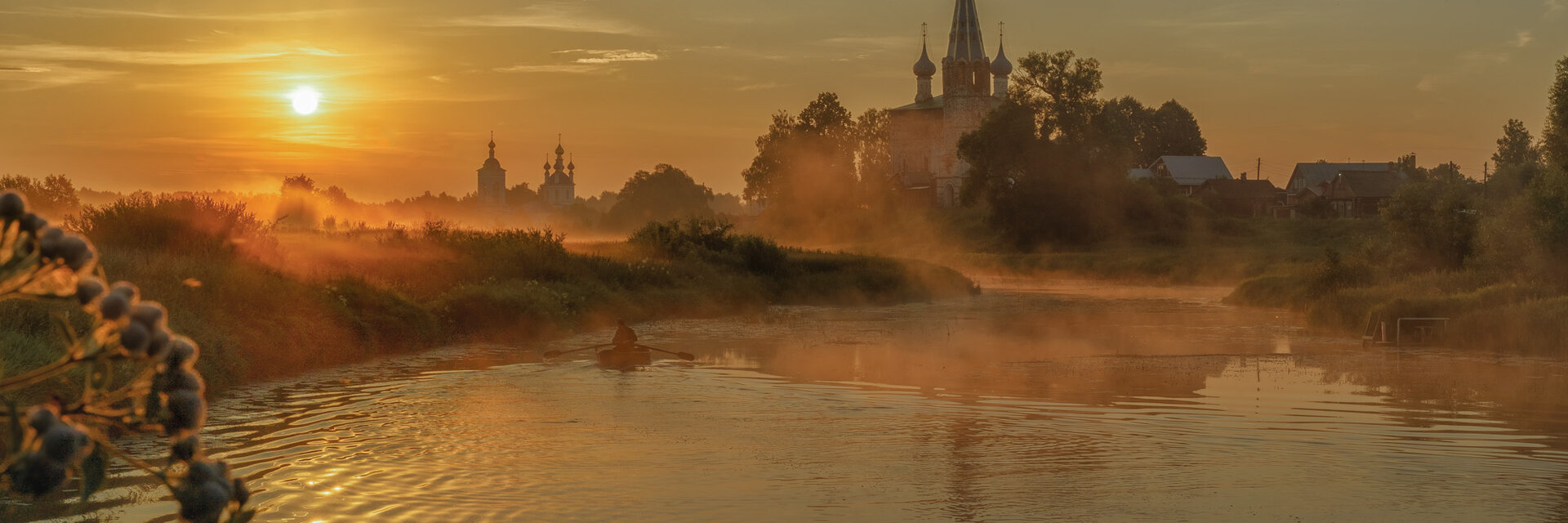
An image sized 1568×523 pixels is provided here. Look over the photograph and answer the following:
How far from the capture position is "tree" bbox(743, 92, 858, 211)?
116 meters

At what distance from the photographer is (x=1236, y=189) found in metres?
114

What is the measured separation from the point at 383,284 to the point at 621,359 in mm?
8130

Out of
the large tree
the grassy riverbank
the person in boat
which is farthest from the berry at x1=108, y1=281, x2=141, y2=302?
the large tree

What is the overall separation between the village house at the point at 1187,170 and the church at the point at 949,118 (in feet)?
51.4

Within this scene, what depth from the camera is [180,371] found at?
224 centimetres

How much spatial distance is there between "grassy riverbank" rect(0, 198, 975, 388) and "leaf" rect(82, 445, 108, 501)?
8138 millimetres

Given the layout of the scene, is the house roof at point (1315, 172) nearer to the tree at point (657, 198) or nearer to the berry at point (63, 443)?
the tree at point (657, 198)

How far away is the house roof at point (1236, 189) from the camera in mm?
112287

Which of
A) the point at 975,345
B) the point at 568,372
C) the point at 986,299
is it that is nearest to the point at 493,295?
the point at 568,372

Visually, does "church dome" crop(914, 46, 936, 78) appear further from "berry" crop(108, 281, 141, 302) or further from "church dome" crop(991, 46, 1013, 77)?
"berry" crop(108, 281, 141, 302)

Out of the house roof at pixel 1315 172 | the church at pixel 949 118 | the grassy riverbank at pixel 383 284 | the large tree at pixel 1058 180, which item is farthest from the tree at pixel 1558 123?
the house roof at pixel 1315 172

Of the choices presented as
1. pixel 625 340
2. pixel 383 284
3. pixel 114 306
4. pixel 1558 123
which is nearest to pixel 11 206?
pixel 114 306

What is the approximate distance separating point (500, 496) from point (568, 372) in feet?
34.3

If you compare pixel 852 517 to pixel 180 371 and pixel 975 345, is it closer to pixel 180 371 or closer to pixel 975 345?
pixel 180 371
